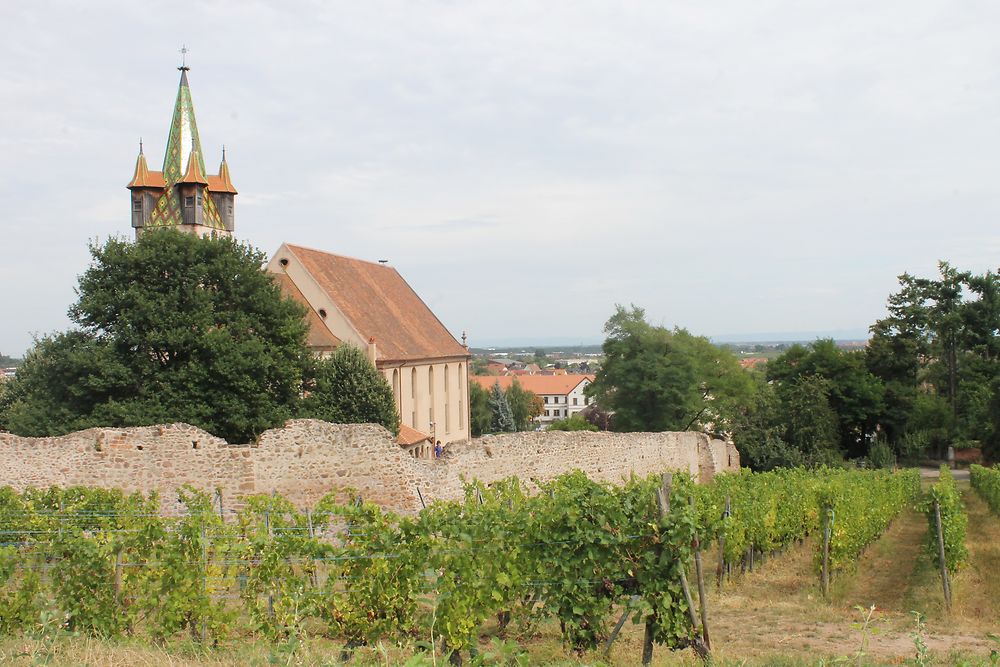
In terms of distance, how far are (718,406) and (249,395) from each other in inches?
1046

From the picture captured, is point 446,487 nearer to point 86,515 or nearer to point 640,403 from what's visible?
point 86,515

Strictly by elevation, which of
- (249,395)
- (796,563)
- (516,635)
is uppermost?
(249,395)

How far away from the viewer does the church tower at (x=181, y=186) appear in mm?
40844

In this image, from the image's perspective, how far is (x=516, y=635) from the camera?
27.4 ft

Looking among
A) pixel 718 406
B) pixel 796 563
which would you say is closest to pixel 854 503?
pixel 796 563

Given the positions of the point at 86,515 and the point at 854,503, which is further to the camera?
the point at 854,503

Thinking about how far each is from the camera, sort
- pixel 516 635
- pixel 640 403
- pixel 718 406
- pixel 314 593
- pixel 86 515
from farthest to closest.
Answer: pixel 718 406 < pixel 640 403 < pixel 86 515 < pixel 516 635 < pixel 314 593

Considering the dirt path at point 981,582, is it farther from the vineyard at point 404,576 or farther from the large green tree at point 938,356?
the large green tree at point 938,356

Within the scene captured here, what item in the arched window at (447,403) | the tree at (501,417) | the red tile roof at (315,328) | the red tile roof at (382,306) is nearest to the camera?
the red tile roof at (315,328)

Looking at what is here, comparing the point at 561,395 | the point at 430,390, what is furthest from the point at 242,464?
the point at 561,395

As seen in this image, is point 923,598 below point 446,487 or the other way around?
below

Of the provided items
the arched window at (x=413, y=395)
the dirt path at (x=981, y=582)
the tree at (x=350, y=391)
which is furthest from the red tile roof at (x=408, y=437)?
the dirt path at (x=981, y=582)

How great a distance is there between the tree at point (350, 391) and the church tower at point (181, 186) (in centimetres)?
1797

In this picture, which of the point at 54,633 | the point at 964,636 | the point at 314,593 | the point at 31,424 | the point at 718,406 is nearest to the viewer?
the point at 54,633
